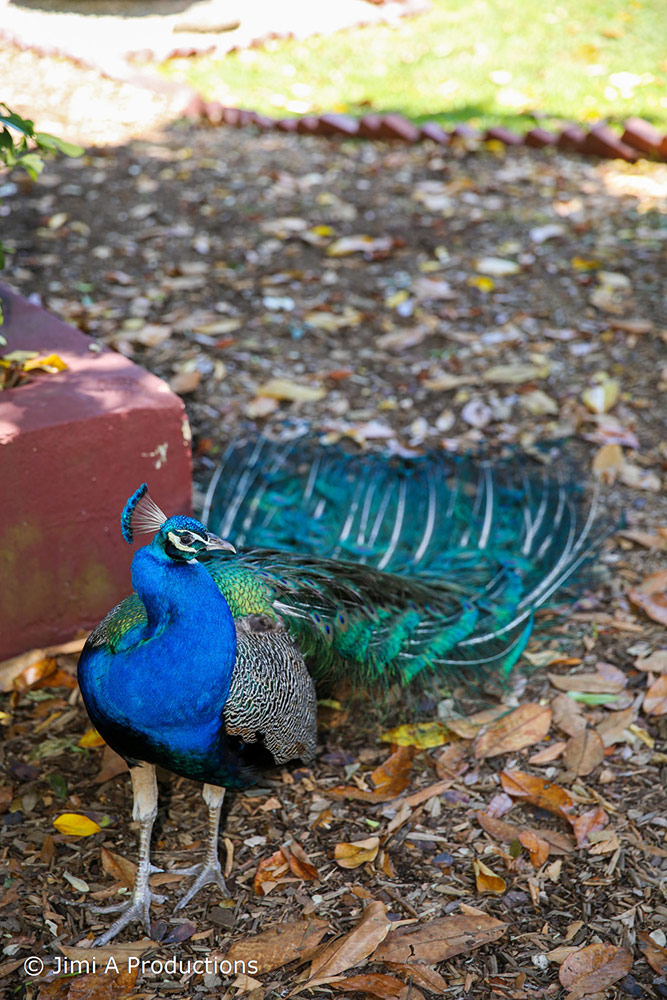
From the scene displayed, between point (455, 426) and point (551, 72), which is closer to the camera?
point (455, 426)

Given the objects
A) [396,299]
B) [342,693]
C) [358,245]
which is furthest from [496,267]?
[342,693]

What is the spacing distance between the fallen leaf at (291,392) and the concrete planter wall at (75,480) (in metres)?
1.33

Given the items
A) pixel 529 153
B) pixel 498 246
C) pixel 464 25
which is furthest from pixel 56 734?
pixel 464 25

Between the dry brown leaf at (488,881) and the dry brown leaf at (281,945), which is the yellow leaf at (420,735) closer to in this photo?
the dry brown leaf at (488,881)

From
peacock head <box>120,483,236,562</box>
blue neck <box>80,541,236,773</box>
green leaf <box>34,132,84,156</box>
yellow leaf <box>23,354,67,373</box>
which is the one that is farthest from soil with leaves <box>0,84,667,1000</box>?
green leaf <box>34,132,84,156</box>

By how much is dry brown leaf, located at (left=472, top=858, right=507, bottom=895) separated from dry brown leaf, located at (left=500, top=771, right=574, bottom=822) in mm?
282

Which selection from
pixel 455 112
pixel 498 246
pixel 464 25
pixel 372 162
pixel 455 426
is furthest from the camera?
pixel 464 25

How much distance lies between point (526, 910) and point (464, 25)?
8.45m

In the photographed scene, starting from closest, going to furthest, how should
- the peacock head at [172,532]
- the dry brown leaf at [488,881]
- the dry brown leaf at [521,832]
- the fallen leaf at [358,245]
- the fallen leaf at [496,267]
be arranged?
1. the peacock head at [172,532]
2. the dry brown leaf at [488,881]
3. the dry brown leaf at [521,832]
4. the fallen leaf at [496,267]
5. the fallen leaf at [358,245]

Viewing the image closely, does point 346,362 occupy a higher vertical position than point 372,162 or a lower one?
lower

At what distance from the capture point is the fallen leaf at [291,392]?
4473 millimetres

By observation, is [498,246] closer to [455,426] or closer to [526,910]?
[455,426]

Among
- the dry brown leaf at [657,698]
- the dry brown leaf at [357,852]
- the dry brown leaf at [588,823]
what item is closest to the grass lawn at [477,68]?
the dry brown leaf at [657,698]

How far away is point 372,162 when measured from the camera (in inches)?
254
